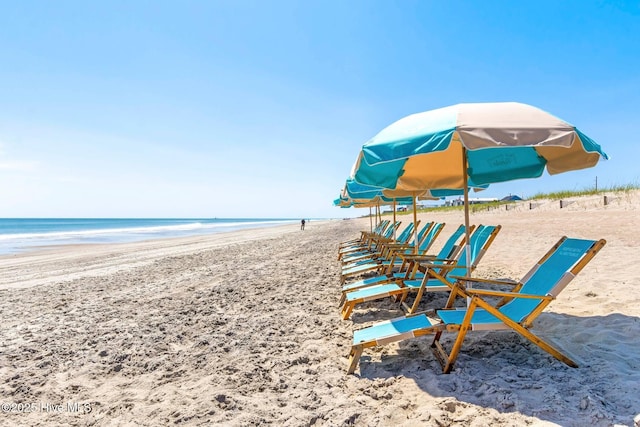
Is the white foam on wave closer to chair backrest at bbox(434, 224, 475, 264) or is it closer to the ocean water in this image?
the ocean water

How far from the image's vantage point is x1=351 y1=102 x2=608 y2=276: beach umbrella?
2445mm

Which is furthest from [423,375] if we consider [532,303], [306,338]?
[306,338]

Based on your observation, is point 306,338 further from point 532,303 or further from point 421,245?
point 421,245

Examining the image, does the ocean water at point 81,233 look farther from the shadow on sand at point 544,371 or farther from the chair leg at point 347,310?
the shadow on sand at point 544,371

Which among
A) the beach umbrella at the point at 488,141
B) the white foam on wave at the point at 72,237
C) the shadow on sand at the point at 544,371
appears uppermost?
the beach umbrella at the point at 488,141

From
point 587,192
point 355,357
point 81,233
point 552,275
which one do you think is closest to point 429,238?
point 552,275

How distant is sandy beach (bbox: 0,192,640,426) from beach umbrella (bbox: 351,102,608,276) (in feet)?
4.95

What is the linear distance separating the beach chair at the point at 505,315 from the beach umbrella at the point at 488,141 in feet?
2.66

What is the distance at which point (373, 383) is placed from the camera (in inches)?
102

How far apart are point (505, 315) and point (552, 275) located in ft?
1.57

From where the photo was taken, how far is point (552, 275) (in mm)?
2883

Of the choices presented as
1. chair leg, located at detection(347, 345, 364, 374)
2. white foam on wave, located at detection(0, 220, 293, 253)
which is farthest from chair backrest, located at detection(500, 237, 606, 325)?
white foam on wave, located at detection(0, 220, 293, 253)

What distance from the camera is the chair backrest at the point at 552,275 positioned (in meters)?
2.68

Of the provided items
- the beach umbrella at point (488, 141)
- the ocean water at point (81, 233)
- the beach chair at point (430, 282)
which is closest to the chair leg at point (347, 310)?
the beach chair at point (430, 282)
